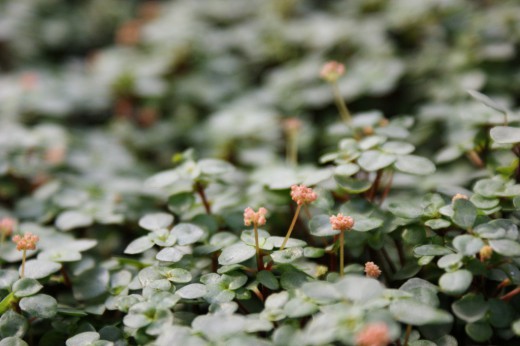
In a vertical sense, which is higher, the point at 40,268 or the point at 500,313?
the point at 40,268

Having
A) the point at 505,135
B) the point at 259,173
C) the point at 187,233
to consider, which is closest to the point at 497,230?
the point at 505,135

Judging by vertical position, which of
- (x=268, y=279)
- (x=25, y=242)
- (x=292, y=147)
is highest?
(x=25, y=242)

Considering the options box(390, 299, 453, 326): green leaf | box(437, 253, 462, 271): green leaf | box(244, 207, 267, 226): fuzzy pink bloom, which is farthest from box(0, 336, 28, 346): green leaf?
box(437, 253, 462, 271): green leaf

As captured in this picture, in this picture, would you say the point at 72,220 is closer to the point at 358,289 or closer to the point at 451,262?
the point at 358,289

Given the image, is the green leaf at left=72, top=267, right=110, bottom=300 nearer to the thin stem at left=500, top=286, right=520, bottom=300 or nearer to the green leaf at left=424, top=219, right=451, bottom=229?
the green leaf at left=424, top=219, right=451, bottom=229

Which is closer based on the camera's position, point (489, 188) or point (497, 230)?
point (497, 230)

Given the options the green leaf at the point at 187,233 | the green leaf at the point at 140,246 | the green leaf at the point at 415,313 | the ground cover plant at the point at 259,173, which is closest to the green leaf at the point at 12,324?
the ground cover plant at the point at 259,173
